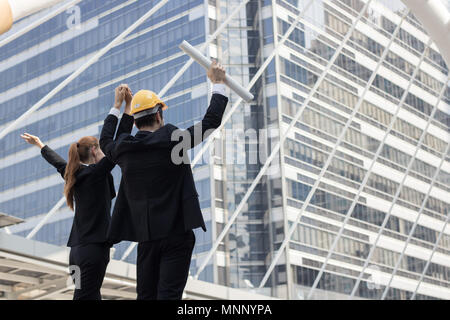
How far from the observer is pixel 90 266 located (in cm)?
377

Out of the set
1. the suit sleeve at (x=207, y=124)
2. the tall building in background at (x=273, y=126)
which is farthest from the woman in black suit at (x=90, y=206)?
the tall building in background at (x=273, y=126)

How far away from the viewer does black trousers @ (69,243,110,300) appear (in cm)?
375

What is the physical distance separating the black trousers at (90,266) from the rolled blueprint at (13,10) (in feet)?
4.07

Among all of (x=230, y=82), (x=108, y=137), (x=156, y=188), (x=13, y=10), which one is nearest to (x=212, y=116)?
(x=230, y=82)

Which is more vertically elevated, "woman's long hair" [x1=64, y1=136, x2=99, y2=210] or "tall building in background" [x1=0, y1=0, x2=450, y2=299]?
→ "tall building in background" [x1=0, y1=0, x2=450, y2=299]

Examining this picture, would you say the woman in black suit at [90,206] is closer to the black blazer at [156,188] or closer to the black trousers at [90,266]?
the black trousers at [90,266]

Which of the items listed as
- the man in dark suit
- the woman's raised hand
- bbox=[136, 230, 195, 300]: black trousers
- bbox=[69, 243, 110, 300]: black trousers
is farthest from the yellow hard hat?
the woman's raised hand

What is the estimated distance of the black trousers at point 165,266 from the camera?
3117 millimetres

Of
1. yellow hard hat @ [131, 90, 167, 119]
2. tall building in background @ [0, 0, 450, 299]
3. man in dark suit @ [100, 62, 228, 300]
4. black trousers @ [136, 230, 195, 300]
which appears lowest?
black trousers @ [136, 230, 195, 300]

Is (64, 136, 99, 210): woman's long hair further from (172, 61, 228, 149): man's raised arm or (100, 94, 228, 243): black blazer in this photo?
(172, 61, 228, 149): man's raised arm

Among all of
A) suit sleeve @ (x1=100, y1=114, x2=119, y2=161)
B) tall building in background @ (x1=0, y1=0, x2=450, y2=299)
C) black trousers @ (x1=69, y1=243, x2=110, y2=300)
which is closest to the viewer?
suit sleeve @ (x1=100, y1=114, x2=119, y2=161)

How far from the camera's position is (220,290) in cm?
812

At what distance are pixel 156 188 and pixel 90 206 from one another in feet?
2.43

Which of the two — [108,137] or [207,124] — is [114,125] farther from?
[207,124]
